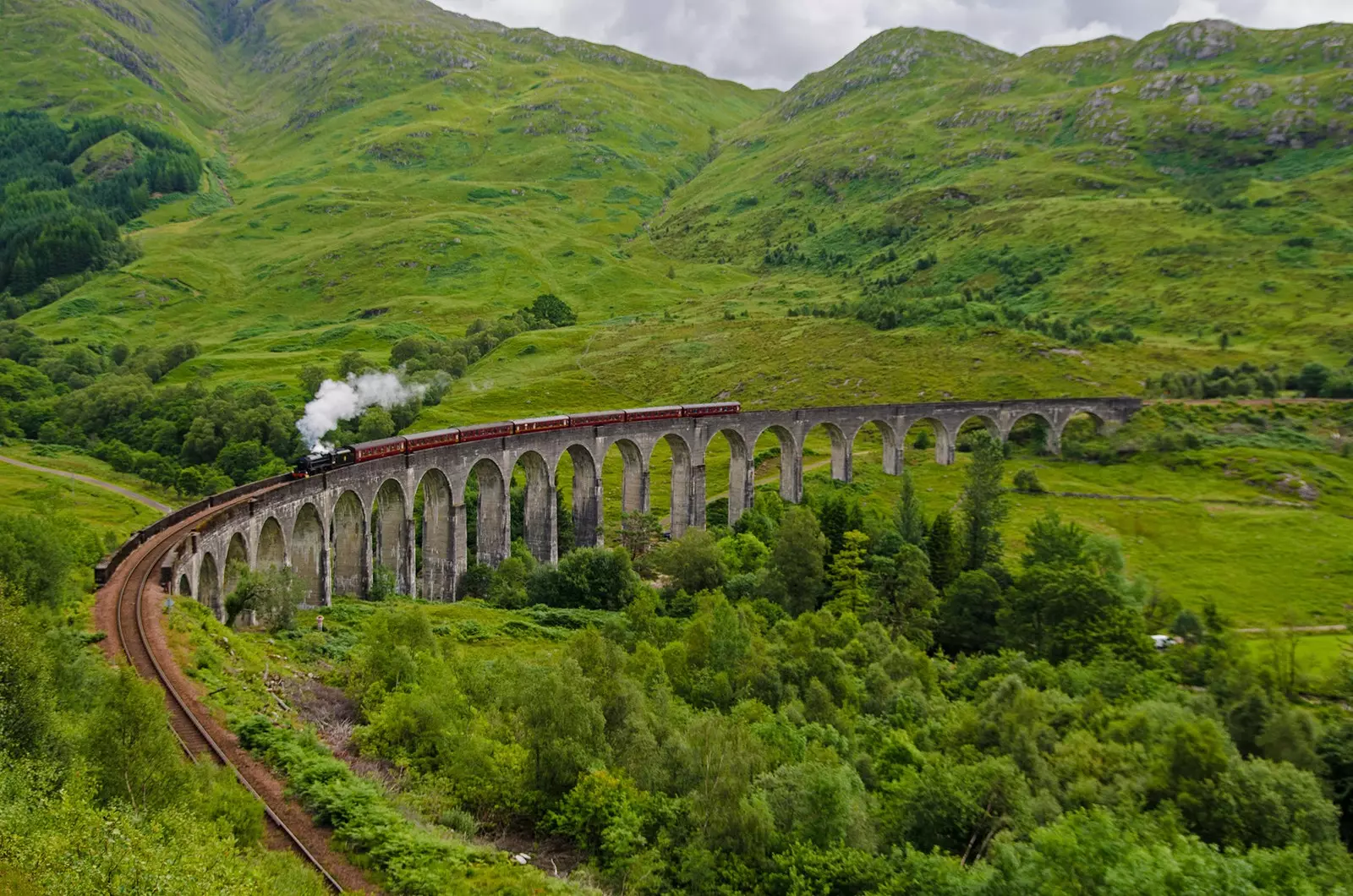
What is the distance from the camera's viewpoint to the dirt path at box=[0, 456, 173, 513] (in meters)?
89.1

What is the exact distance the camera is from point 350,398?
104875 mm

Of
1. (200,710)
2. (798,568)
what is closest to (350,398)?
(798,568)

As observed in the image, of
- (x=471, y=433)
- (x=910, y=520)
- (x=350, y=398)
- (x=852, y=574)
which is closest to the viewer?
(x=852, y=574)

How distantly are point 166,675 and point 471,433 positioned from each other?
121 ft

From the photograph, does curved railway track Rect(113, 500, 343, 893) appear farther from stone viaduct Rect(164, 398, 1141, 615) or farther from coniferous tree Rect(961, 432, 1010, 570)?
coniferous tree Rect(961, 432, 1010, 570)

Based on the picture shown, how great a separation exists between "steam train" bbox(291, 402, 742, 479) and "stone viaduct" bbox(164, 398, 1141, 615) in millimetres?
569

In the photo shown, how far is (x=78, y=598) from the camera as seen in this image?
3519 centimetres

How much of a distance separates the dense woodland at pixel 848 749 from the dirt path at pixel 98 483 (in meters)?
50.9

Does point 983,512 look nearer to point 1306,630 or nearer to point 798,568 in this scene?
point 798,568

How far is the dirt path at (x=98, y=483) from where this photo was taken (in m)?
89.1

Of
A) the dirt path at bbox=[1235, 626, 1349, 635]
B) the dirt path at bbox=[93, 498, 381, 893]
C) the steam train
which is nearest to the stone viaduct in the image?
the steam train

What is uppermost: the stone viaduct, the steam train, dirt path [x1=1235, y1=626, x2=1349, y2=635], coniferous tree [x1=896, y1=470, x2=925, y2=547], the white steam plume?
the white steam plume

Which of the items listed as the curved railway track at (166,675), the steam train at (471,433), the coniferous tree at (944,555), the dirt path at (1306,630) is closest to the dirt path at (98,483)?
the steam train at (471,433)

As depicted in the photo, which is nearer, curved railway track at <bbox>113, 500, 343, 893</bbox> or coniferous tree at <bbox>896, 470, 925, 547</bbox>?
curved railway track at <bbox>113, 500, 343, 893</bbox>
